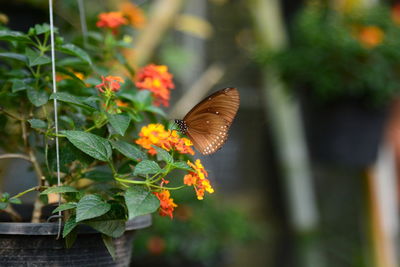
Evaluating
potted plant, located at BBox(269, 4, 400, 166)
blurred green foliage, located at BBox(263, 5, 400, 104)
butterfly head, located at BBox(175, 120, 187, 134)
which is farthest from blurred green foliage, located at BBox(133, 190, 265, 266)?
butterfly head, located at BBox(175, 120, 187, 134)

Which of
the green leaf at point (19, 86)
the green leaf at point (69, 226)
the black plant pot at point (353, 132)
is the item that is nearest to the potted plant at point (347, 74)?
the black plant pot at point (353, 132)

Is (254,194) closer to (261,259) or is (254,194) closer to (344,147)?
(261,259)

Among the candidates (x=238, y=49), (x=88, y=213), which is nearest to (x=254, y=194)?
(x=238, y=49)

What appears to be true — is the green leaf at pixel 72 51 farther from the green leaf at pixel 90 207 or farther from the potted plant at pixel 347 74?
the potted plant at pixel 347 74

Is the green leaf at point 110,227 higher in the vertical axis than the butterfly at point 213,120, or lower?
lower

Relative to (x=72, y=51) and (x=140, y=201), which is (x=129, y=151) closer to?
(x=140, y=201)

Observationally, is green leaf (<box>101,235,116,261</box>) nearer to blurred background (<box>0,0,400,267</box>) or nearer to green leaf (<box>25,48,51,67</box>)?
green leaf (<box>25,48,51,67</box>)
